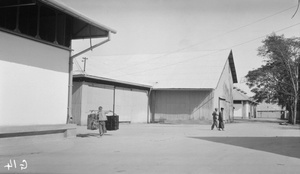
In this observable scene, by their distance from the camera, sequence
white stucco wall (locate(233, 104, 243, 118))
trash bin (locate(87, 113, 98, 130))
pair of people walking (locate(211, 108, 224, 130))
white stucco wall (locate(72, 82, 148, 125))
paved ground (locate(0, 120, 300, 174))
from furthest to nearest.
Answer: white stucco wall (locate(233, 104, 243, 118)) < white stucco wall (locate(72, 82, 148, 125)) < pair of people walking (locate(211, 108, 224, 130)) < trash bin (locate(87, 113, 98, 130)) < paved ground (locate(0, 120, 300, 174))

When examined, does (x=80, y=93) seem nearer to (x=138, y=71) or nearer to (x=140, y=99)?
(x=140, y=99)

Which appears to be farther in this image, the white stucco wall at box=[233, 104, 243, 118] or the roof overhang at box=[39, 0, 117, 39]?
the white stucco wall at box=[233, 104, 243, 118]

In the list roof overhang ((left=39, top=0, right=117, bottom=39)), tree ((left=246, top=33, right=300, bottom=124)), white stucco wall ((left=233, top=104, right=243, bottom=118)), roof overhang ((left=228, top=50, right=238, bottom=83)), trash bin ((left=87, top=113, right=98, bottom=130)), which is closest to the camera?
roof overhang ((left=39, top=0, right=117, bottom=39))

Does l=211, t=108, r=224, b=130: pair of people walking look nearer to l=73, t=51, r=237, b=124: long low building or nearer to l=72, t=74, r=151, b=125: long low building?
l=73, t=51, r=237, b=124: long low building

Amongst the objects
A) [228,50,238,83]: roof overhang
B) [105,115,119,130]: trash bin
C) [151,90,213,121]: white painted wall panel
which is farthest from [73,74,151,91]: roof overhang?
[228,50,238,83]: roof overhang

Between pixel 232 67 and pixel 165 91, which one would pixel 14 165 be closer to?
pixel 165 91

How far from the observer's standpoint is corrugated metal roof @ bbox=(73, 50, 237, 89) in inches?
1369

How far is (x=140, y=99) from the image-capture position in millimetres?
33781

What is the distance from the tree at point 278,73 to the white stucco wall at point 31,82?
96.3ft

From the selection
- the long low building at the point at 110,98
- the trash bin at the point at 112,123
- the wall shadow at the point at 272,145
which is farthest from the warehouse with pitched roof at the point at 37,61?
the long low building at the point at 110,98

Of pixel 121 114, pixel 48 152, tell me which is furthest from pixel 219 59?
pixel 48 152

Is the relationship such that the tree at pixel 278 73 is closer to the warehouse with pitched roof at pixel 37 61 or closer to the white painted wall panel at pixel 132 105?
the white painted wall panel at pixel 132 105

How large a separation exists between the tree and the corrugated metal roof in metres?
5.52

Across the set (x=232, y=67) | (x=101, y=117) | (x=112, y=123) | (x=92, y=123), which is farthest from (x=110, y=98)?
(x=232, y=67)
